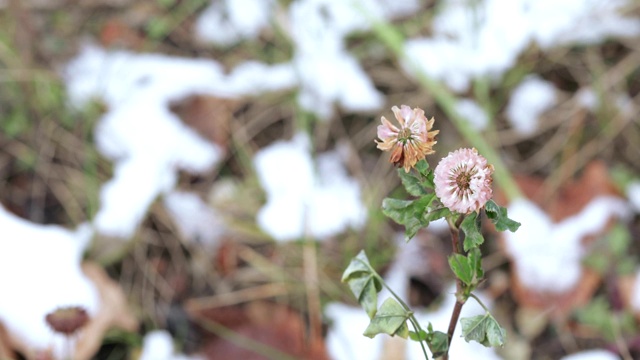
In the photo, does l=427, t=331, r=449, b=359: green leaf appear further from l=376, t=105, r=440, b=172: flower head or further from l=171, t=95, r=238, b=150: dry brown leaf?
l=171, t=95, r=238, b=150: dry brown leaf

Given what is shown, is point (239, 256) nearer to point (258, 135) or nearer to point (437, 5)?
point (258, 135)

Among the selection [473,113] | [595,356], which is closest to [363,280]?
Result: [595,356]

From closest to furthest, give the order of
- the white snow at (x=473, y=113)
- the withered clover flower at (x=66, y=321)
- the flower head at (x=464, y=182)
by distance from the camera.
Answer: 1. the flower head at (x=464, y=182)
2. the withered clover flower at (x=66, y=321)
3. the white snow at (x=473, y=113)

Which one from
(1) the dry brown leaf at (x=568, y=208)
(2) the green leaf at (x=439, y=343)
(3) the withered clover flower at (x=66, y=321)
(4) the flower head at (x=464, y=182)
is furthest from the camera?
(1) the dry brown leaf at (x=568, y=208)

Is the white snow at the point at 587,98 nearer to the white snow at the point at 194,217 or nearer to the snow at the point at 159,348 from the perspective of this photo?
the white snow at the point at 194,217

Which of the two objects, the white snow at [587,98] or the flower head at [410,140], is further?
the white snow at [587,98]

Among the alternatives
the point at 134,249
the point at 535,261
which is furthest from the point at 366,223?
the point at 134,249

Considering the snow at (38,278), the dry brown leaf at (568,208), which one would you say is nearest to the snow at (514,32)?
the dry brown leaf at (568,208)

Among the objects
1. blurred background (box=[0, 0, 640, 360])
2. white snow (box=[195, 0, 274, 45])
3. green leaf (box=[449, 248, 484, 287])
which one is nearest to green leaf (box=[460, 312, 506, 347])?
green leaf (box=[449, 248, 484, 287])
